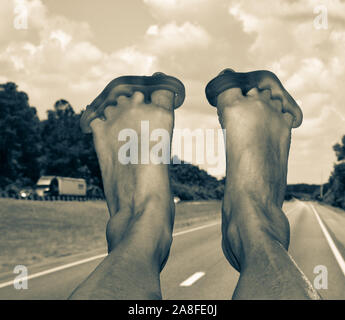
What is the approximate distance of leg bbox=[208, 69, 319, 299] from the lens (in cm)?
164

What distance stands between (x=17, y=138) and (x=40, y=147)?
423cm

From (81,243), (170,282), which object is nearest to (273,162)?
(170,282)

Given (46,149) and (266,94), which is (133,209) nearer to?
(266,94)

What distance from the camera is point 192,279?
5.92 meters

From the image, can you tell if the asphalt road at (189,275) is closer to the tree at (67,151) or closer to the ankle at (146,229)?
the ankle at (146,229)

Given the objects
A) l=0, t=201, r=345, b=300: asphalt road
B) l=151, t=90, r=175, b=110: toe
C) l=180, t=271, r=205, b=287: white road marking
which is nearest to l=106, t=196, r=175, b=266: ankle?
l=151, t=90, r=175, b=110: toe

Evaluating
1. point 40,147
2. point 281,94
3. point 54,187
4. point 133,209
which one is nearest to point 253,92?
point 281,94

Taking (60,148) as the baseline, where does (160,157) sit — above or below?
below

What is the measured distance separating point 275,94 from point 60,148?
70072 millimetres

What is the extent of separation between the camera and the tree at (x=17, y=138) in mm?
52781

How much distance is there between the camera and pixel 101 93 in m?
3.27
